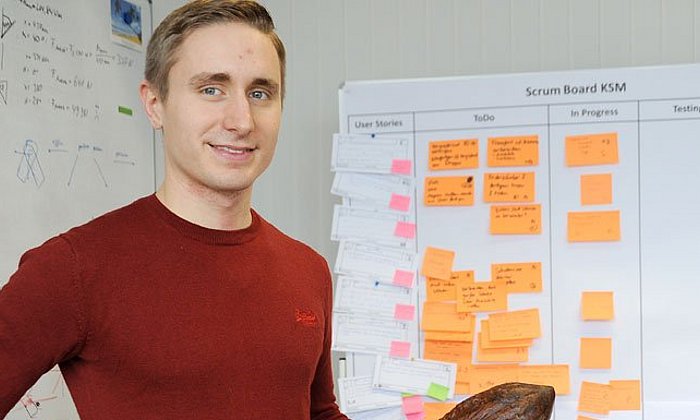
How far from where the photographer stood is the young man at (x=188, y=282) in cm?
112

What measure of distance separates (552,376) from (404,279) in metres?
0.52

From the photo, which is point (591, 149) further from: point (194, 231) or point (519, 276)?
point (194, 231)

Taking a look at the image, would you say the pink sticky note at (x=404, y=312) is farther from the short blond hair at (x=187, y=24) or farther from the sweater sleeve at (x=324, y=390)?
the short blond hair at (x=187, y=24)

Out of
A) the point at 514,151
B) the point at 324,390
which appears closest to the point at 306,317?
the point at 324,390

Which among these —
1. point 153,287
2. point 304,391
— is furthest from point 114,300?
point 304,391

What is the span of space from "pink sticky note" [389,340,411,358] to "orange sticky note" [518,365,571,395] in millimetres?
359

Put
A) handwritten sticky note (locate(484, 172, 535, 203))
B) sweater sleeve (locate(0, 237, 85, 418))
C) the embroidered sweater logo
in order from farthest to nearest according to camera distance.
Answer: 1. handwritten sticky note (locate(484, 172, 535, 203))
2. the embroidered sweater logo
3. sweater sleeve (locate(0, 237, 85, 418))

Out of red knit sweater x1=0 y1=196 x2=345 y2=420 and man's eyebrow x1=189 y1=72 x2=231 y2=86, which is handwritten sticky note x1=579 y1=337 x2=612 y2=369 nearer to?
red knit sweater x1=0 y1=196 x2=345 y2=420

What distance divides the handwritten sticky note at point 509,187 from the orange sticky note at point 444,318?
0.35 meters

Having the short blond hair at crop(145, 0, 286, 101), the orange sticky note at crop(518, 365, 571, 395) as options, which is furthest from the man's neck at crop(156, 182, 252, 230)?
the orange sticky note at crop(518, 365, 571, 395)

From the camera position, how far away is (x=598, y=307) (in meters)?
2.59

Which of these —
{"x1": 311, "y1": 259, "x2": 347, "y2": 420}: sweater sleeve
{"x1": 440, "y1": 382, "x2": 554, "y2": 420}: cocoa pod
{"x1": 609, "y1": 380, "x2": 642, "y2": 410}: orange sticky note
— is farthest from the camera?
{"x1": 609, "y1": 380, "x2": 642, "y2": 410}: orange sticky note

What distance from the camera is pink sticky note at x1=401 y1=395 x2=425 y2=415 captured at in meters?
2.66

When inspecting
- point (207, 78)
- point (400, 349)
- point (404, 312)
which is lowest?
point (400, 349)
